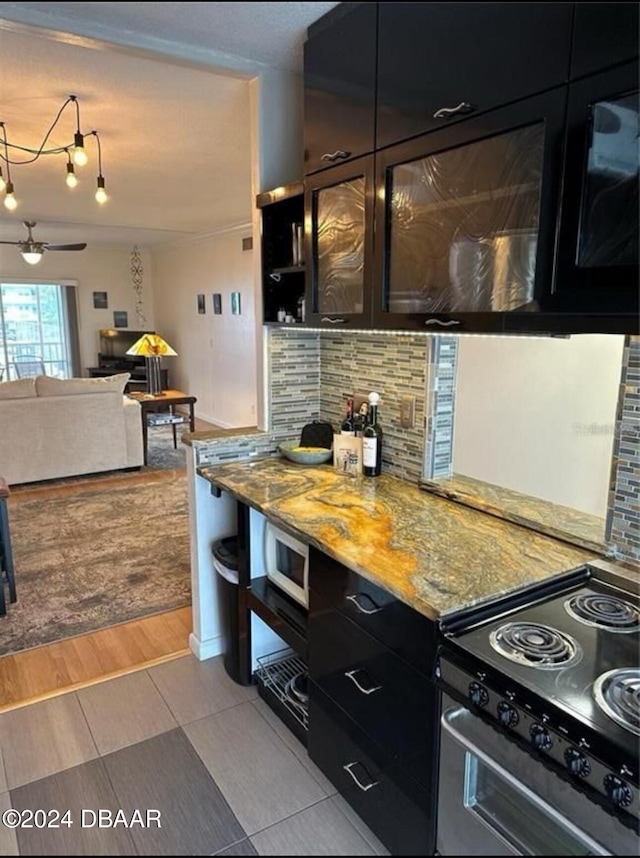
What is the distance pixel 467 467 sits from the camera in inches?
81.1

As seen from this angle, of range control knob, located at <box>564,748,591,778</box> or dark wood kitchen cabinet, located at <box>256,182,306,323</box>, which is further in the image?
dark wood kitchen cabinet, located at <box>256,182,306,323</box>

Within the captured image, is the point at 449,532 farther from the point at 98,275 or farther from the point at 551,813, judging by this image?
the point at 98,275

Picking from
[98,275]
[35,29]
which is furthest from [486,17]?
[98,275]

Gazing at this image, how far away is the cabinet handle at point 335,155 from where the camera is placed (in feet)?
5.66

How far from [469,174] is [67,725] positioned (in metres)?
2.20

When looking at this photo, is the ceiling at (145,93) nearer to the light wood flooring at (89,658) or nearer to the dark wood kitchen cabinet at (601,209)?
the dark wood kitchen cabinet at (601,209)

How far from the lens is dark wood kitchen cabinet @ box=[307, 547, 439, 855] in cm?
129

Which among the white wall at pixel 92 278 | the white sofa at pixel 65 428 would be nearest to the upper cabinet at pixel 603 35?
the white sofa at pixel 65 428

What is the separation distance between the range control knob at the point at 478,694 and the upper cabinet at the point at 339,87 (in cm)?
141

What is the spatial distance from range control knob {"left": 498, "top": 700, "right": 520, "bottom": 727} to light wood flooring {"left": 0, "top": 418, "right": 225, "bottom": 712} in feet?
5.80

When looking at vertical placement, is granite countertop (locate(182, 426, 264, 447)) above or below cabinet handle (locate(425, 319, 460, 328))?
below

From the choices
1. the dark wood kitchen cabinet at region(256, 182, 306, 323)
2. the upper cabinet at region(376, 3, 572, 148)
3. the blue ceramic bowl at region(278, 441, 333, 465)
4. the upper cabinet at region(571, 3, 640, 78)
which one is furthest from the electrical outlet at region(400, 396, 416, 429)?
the upper cabinet at region(571, 3, 640, 78)

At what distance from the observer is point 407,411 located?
210 cm

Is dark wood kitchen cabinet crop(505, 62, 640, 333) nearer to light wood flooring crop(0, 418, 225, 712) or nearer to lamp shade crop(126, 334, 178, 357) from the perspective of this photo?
light wood flooring crop(0, 418, 225, 712)
